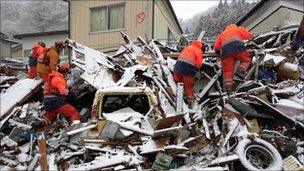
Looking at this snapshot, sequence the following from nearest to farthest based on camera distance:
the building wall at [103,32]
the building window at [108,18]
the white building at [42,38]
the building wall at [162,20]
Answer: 1. the building wall at [103,32]
2. the building window at [108,18]
3. the building wall at [162,20]
4. the white building at [42,38]

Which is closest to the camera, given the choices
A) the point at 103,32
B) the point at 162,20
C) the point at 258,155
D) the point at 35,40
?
the point at 258,155

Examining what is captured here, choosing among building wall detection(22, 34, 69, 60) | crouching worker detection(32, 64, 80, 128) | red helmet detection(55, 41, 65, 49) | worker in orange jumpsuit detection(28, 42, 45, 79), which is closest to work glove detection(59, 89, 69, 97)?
crouching worker detection(32, 64, 80, 128)

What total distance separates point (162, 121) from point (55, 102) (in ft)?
9.26

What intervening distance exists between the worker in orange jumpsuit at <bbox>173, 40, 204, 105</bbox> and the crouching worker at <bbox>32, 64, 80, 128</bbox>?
254 centimetres

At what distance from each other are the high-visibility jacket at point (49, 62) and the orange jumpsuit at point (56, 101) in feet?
4.02

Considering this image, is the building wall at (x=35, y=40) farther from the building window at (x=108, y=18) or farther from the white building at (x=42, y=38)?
the building window at (x=108, y=18)

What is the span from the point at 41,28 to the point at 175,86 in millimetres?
46391

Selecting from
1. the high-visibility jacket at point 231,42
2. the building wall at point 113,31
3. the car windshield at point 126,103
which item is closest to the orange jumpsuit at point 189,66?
the high-visibility jacket at point 231,42

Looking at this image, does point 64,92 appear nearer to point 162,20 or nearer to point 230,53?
point 230,53

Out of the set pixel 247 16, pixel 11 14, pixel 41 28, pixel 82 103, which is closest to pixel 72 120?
pixel 82 103

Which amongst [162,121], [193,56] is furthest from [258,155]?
[193,56]

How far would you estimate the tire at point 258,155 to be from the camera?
7.60 metres

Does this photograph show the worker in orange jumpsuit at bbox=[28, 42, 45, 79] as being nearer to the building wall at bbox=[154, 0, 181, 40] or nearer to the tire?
the tire

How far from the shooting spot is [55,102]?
32.2ft
